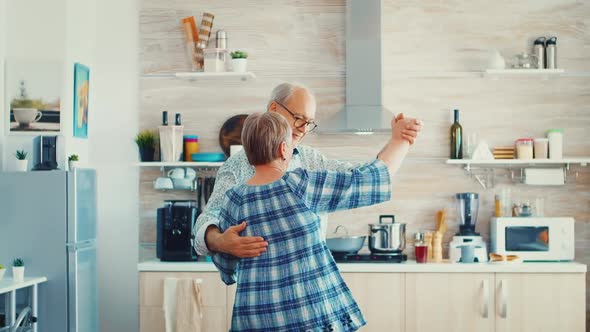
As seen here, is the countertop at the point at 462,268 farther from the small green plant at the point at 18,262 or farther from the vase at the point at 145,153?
the small green plant at the point at 18,262

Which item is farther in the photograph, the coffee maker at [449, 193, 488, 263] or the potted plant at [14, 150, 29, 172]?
the coffee maker at [449, 193, 488, 263]

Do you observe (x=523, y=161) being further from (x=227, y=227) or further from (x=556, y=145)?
(x=227, y=227)

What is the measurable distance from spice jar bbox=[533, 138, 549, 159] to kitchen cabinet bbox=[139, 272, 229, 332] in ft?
7.21

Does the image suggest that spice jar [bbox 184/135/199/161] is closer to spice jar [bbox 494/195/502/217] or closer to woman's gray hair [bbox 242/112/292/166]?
spice jar [bbox 494/195/502/217]

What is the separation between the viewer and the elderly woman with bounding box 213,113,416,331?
220 cm

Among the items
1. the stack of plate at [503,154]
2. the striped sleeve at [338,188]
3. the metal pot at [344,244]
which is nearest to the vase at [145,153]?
the metal pot at [344,244]

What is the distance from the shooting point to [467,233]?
18.1ft

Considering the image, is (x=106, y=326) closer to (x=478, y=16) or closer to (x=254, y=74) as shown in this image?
(x=254, y=74)

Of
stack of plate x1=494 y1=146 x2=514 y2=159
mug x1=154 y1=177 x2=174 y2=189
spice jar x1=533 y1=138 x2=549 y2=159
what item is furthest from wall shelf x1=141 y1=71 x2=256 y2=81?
spice jar x1=533 y1=138 x2=549 y2=159

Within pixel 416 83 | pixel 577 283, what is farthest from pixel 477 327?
pixel 416 83

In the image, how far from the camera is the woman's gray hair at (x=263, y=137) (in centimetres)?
228

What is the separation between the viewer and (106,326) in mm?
5852

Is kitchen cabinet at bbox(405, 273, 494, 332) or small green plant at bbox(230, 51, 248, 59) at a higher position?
small green plant at bbox(230, 51, 248, 59)

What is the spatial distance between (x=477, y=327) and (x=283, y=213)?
10.7ft
